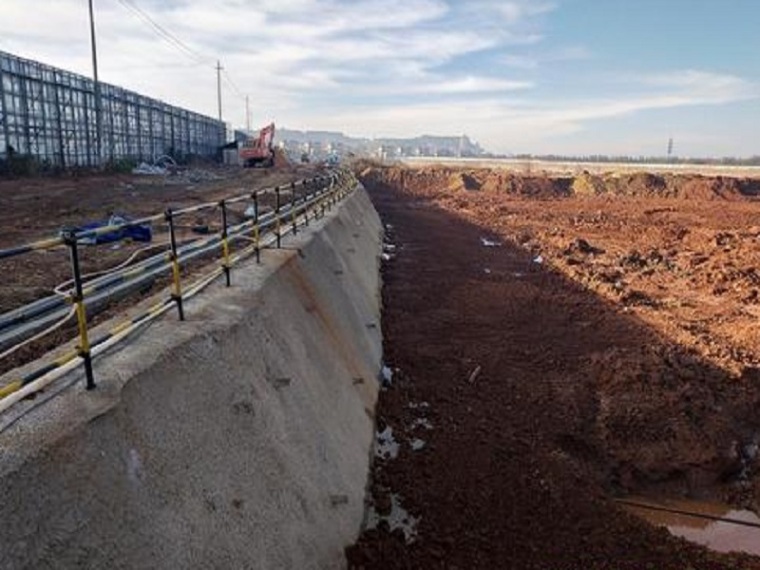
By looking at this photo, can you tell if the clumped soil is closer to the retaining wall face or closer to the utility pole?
the retaining wall face

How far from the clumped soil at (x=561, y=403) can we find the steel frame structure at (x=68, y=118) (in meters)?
19.7

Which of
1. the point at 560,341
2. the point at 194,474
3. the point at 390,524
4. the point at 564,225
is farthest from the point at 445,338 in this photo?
the point at 564,225

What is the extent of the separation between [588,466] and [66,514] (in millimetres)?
7501

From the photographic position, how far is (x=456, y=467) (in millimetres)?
8320

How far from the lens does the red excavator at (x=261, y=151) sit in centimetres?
5462

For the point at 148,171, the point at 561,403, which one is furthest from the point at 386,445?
the point at 148,171

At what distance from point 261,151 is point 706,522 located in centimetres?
5035

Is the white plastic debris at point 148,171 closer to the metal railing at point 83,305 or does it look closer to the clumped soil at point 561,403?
the clumped soil at point 561,403

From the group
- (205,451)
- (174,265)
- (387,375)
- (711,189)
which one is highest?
(174,265)

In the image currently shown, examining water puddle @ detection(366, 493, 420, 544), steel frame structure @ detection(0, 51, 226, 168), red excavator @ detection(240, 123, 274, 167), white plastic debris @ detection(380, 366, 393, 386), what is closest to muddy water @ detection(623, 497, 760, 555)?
water puddle @ detection(366, 493, 420, 544)

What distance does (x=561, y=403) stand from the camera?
35.2 feet

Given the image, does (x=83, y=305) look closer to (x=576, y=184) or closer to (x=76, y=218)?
(x=76, y=218)

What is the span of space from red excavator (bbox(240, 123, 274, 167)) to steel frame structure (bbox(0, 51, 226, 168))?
6.15 m

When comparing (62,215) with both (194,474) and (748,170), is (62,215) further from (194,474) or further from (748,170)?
(748,170)
